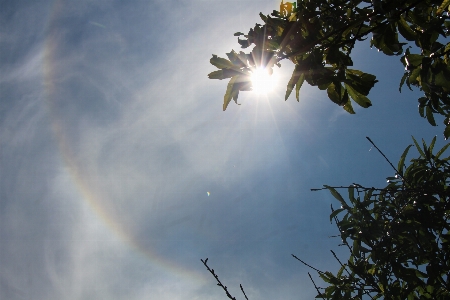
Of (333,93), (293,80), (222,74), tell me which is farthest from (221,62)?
(333,93)

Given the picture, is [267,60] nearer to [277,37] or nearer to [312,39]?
[277,37]

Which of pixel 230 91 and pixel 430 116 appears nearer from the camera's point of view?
pixel 230 91

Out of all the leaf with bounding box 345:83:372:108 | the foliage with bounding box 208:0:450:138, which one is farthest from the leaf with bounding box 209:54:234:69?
the leaf with bounding box 345:83:372:108

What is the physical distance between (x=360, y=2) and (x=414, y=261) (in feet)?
10.5

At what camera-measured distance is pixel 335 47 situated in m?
2.55

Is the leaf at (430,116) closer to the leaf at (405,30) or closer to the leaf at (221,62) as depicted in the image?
the leaf at (405,30)

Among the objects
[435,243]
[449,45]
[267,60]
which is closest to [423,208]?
[435,243]

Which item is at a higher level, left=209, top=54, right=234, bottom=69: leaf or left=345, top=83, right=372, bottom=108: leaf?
left=209, top=54, right=234, bottom=69: leaf

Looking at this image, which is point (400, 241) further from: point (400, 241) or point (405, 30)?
point (405, 30)

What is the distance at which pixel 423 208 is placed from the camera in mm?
3932

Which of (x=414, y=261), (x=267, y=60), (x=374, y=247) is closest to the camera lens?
(x=267, y=60)

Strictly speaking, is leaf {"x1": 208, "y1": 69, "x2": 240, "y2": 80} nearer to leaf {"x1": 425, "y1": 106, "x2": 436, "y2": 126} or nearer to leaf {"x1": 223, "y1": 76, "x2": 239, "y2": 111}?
leaf {"x1": 223, "y1": 76, "x2": 239, "y2": 111}

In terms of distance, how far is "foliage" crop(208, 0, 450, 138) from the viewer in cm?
254

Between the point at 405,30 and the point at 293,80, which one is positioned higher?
the point at 293,80
